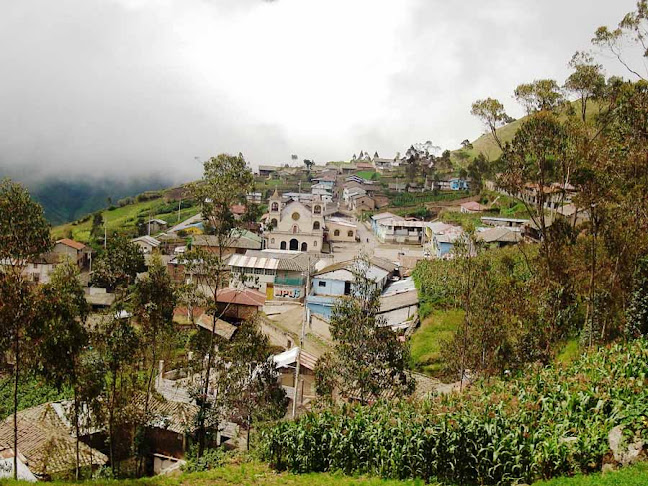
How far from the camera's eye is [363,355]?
15867mm

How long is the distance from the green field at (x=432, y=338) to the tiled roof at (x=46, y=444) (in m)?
13.9

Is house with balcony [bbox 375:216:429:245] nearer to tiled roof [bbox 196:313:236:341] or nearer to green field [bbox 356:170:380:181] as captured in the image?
tiled roof [bbox 196:313:236:341]

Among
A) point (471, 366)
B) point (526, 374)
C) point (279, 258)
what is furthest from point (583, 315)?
point (279, 258)

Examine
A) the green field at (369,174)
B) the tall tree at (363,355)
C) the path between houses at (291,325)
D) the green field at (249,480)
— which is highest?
the green field at (369,174)

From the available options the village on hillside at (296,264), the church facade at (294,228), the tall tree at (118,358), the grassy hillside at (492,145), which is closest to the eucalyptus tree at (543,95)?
Result: the village on hillside at (296,264)

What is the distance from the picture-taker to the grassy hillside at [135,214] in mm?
74062

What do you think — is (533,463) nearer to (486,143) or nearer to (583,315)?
(583,315)

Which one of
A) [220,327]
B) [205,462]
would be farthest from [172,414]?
[220,327]

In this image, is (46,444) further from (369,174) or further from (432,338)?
(369,174)

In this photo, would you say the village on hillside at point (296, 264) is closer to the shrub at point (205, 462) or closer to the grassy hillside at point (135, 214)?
the shrub at point (205, 462)

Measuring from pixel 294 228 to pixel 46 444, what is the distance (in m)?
41.2

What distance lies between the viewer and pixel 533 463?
10422 mm

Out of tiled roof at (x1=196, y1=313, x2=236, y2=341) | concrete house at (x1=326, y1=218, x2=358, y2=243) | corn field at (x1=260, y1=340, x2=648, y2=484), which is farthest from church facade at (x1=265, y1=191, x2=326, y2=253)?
corn field at (x1=260, y1=340, x2=648, y2=484)

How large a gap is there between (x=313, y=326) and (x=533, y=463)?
78.2 ft
